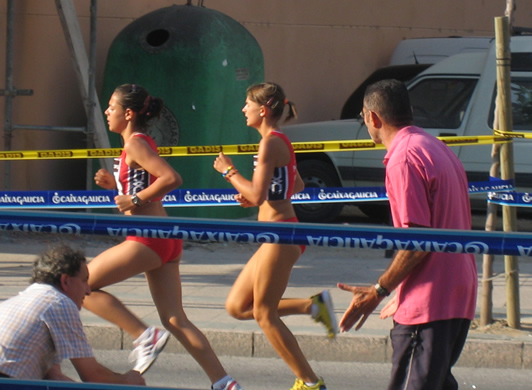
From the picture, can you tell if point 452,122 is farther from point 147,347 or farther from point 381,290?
point 381,290

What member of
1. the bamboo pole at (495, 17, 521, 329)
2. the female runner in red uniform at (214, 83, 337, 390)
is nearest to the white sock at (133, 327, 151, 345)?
the female runner in red uniform at (214, 83, 337, 390)

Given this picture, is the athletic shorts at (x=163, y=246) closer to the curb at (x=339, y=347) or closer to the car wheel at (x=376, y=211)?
the curb at (x=339, y=347)

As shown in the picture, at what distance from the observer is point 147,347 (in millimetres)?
4598

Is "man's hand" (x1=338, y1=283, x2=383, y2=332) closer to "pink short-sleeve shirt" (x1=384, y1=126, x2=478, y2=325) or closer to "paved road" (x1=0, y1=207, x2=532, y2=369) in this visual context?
"pink short-sleeve shirt" (x1=384, y1=126, x2=478, y2=325)

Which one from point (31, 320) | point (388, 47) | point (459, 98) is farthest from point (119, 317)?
point (388, 47)

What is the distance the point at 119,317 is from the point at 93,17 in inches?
239

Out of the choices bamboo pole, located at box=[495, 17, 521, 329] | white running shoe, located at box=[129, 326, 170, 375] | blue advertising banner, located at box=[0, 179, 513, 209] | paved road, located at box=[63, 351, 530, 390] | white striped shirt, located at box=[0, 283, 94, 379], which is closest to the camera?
white striped shirt, located at box=[0, 283, 94, 379]

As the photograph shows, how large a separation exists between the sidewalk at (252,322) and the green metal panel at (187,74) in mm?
1170

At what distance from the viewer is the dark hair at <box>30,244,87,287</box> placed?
11.3 feet

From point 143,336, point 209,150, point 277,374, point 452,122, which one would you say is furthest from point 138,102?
point 452,122

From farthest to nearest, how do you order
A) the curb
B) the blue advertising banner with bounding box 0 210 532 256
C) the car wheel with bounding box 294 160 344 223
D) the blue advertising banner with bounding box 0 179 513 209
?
the car wheel with bounding box 294 160 344 223, the blue advertising banner with bounding box 0 179 513 209, the curb, the blue advertising banner with bounding box 0 210 532 256

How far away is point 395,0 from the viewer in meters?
15.5

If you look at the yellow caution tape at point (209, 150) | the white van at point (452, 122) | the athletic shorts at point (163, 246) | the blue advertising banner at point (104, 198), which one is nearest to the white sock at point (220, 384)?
the athletic shorts at point (163, 246)

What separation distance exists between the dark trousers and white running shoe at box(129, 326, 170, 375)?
151 centimetres
